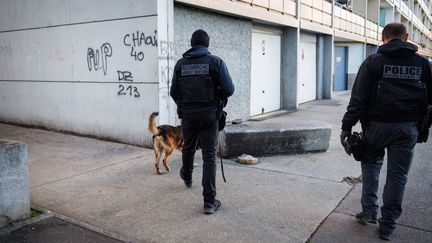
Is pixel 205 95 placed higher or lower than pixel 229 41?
lower

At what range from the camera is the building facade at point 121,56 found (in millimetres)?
7309

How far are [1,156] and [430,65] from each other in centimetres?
393

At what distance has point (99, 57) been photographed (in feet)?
25.9

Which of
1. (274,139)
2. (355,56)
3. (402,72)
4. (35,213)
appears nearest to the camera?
(402,72)

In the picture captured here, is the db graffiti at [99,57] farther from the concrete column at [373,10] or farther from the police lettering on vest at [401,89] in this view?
the concrete column at [373,10]

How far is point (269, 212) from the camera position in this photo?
429cm

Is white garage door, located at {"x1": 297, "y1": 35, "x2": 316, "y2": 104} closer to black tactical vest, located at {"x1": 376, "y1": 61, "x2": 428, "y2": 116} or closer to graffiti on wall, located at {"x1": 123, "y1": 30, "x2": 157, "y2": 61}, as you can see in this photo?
graffiti on wall, located at {"x1": 123, "y1": 30, "x2": 157, "y2": 61}

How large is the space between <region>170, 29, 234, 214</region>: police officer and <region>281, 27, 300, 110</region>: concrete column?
→ 29.8 ft

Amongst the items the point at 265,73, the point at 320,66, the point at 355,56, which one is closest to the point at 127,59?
the point at 265,73

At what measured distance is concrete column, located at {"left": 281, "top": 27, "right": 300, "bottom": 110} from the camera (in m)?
12.9

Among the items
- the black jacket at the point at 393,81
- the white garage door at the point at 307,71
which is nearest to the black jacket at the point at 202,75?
the black jacket at the point at 393,81

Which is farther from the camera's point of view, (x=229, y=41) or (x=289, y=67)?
(x=289, y=67)

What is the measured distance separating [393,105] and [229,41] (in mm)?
6467

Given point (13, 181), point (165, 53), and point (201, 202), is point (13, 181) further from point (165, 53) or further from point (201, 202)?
point (165, 53)
